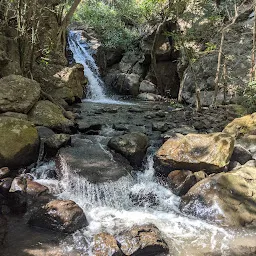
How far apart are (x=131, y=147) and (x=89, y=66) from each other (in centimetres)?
1275

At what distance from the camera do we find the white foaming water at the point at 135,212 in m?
4.56

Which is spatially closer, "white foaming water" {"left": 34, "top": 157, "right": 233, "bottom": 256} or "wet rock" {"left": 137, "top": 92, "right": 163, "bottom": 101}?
"white foaming water" {"left": 34, "top": 157, "right": 233, "bottom": 256}

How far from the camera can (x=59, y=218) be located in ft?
15.5

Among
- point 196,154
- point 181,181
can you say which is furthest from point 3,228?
point 196,154

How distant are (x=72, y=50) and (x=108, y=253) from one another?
17.7 m

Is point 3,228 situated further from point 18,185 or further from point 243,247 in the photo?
point 243,247

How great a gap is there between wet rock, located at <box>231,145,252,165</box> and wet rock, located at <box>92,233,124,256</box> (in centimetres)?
383

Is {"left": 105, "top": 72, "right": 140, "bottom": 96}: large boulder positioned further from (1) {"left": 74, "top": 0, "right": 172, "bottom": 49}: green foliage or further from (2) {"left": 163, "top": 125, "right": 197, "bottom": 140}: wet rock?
(2) {"left": 163, "top": 125, "right": 197, "bottom": 140}: wet rock

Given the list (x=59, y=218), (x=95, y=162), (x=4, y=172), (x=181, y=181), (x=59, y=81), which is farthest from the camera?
(x=59, y=81)

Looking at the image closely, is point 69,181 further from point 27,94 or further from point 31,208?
point 27,94

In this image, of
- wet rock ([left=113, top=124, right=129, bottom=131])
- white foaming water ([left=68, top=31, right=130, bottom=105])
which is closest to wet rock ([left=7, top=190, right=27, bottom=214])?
wet rock ([left=113, top=124, right=129, bottom=131])

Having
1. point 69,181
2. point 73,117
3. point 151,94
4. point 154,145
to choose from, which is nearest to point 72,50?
point 151,94

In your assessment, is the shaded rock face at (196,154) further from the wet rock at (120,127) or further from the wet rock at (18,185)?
the wet rock at (18,185)

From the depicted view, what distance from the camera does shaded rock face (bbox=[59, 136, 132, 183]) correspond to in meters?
6.21
